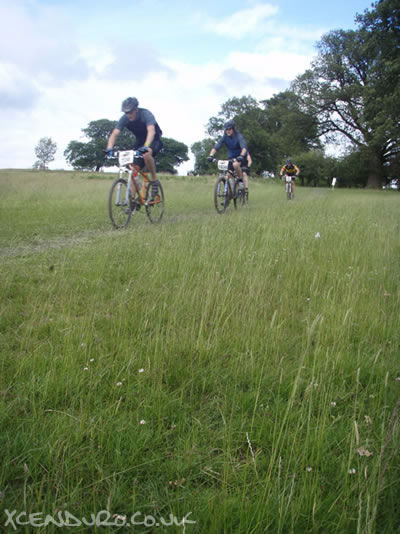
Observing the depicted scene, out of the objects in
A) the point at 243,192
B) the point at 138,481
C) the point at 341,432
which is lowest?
the point at 138,481

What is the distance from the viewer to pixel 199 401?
1738 mm

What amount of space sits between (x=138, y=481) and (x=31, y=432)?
0.47 metres

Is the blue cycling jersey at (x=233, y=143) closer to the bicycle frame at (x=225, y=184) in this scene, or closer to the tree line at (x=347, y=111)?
the bicycle frame at (x=225, y=184)

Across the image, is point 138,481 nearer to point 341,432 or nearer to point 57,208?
point 341,432

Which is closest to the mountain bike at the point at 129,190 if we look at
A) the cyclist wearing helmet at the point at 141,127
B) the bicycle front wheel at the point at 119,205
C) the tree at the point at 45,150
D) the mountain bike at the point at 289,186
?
the bicycle front wheel at the point at 119,205

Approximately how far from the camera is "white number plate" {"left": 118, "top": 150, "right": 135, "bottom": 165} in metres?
7.32

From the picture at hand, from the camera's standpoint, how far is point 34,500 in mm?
1113

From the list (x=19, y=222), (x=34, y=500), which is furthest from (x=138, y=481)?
(x=19, y=222)

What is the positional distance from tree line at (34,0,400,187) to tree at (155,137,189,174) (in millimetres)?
23811

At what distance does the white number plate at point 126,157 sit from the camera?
288 inches

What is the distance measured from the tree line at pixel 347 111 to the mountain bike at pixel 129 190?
87.2 feet

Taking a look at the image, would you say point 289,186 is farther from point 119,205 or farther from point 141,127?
point 119,205

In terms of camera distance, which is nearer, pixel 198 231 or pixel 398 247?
pixel 398 247

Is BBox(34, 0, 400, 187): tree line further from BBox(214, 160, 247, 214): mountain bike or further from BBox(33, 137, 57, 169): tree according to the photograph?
BBox(33, 137, 57, 169): tree
